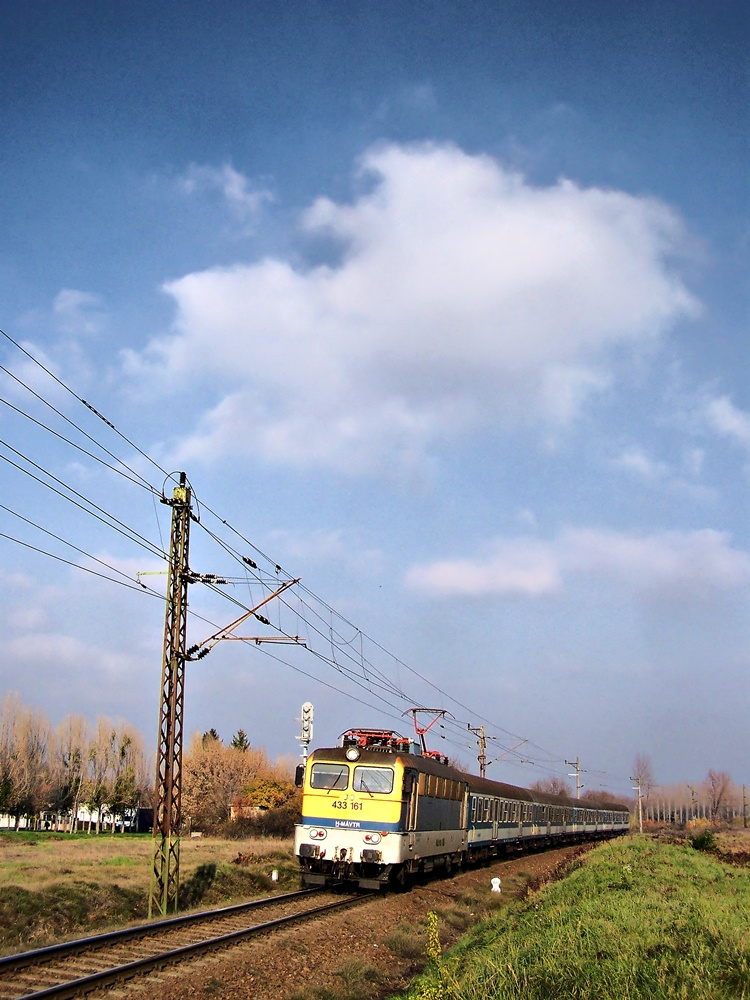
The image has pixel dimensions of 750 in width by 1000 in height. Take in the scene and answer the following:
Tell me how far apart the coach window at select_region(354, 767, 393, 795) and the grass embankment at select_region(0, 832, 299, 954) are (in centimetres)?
455

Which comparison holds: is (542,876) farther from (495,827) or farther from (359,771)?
(359,771)

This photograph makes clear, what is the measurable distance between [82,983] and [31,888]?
9.76 metres

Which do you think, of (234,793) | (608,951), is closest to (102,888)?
(608,951)

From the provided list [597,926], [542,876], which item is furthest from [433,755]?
[597,926]

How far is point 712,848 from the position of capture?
42.6 meters

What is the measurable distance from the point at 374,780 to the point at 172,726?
5727 mm

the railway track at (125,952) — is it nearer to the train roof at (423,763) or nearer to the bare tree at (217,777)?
the train roof at (423,763)

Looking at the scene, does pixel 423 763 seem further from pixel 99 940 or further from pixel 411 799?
→ pixel 99 940

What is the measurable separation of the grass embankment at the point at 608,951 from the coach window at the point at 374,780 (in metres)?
4.28

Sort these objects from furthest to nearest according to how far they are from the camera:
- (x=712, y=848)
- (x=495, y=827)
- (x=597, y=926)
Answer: (x=712, y=848)
(x=495, y=827)
(x=597, y=926)

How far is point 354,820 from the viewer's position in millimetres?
21734

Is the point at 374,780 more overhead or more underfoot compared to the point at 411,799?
more overhead

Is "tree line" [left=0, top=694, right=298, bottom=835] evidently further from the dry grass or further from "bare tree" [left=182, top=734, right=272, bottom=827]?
the dry grass

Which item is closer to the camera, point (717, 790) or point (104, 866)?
point (104, 866)
